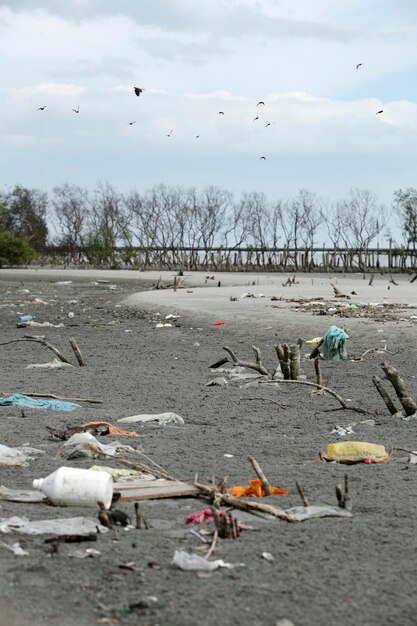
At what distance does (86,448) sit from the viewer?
6.28 m

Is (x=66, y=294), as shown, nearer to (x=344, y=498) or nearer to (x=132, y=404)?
(x=132, y=404)

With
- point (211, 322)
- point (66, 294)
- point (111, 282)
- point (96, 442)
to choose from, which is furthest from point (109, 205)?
point (96, 442)

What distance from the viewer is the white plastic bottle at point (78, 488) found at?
16.0ft

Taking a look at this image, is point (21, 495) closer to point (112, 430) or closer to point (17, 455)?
point (17, 455)

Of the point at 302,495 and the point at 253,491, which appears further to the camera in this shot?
the point at 253,491

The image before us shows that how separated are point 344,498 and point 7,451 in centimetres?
226

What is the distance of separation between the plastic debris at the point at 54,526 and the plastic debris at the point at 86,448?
5.03 ft

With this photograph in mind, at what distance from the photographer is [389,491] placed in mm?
5465

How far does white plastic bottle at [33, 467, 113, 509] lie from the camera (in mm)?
4867

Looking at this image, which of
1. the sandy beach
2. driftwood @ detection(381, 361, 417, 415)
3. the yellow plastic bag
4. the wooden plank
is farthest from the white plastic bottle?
driftwood @ detection(381, 361, 417, 415)

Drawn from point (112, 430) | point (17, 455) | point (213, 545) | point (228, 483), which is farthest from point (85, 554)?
point (112, 430)

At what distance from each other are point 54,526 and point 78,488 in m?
0.42

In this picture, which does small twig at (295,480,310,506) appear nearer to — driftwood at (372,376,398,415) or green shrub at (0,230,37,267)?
driftwood at (372,376,398,415)

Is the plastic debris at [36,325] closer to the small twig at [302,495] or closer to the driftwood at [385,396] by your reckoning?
the driftwood at [385,396]
